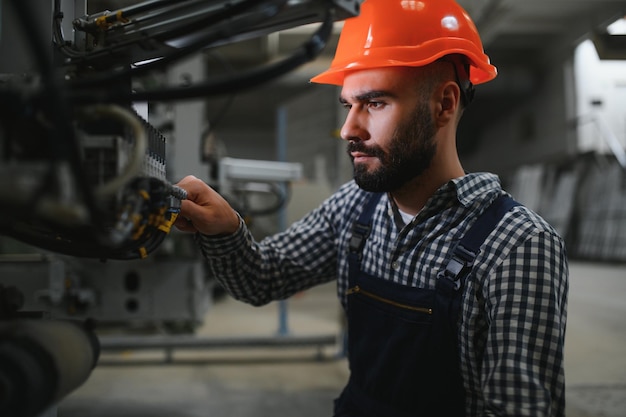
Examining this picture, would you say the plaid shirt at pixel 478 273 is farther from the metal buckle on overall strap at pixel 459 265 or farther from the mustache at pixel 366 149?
the mustache at pixel 366 149

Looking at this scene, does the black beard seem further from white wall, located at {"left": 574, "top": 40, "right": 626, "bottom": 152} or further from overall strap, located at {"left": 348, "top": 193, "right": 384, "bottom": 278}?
white wall, located at {"left": 574, "top": 40, "right": 626, "bottom": 152}

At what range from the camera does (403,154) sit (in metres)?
0.95

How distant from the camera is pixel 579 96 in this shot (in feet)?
21.1

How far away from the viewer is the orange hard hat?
0.94 meters

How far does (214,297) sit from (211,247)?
4.11m

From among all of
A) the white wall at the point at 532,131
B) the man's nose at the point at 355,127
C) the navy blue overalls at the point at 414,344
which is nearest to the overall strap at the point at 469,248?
the navy blue overalls at the point at 414,344

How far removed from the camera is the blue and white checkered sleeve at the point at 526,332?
0.74 m

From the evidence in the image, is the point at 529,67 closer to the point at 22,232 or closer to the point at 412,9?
the point at 412,9

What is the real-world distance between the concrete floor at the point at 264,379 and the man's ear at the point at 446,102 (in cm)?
137

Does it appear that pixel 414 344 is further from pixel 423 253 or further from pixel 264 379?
pixel 264 379

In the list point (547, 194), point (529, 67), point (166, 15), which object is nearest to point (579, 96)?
point (529, 67)

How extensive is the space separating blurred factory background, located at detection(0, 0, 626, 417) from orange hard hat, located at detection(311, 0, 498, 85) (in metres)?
0.26

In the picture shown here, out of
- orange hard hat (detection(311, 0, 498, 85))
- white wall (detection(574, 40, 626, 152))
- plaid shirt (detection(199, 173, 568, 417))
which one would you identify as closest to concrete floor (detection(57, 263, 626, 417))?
plaid shirt (detection(199, 173, 568, 417))

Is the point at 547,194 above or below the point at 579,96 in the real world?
below
